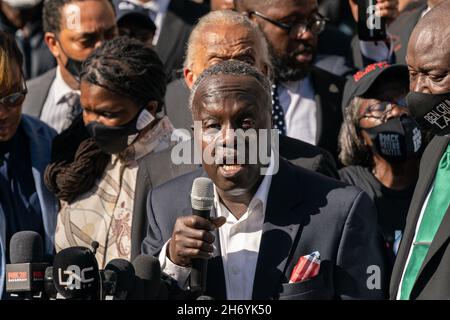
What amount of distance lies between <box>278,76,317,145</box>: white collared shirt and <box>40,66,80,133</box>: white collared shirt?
1.37m

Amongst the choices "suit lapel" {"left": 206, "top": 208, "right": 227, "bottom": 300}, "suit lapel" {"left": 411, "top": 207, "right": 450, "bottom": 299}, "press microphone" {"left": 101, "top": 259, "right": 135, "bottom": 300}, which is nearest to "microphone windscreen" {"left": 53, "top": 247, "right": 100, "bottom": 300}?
"press microphone" {"left": 101, "top": 259, "right": 135, "bottom": 300}

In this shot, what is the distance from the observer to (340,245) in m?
4.76

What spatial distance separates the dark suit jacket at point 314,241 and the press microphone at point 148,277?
18.1 inches

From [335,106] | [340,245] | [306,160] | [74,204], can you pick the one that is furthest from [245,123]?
[335,106]

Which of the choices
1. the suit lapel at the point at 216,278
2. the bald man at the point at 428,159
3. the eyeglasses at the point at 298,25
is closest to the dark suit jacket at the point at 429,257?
the bald man at the point at 428,159

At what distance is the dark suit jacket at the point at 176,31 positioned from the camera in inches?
305

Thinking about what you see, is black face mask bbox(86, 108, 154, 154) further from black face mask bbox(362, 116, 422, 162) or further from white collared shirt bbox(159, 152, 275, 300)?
black face mask bbox(362, 116, 422, 162)

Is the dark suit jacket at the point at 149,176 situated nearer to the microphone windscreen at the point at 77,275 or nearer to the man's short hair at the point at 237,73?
the man's short hair at the point at 237,73

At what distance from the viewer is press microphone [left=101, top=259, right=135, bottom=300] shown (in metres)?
4.19

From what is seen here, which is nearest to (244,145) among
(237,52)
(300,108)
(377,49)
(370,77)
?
(237,52)

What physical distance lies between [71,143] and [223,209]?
157 cm

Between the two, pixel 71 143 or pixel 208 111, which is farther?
pixel 71 143
